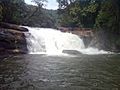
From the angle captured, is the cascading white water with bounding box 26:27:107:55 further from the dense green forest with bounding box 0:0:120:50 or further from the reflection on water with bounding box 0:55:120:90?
the reflection on water with bounding box 0:55:120:90

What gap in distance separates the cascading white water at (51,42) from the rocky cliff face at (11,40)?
3.68 feet

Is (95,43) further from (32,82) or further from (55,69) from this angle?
(32,82)

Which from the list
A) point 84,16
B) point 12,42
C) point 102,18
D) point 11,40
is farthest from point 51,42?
point 84,16

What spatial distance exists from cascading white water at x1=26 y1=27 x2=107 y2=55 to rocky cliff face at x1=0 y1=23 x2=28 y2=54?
112cm

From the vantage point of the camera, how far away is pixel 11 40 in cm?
2341

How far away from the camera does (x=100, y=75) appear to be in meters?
12.8

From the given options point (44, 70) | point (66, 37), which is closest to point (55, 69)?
point (44, 70)

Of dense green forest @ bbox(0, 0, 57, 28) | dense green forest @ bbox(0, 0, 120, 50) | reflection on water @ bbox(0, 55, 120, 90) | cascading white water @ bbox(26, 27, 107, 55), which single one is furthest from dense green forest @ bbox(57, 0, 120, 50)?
reflection on water @ bbox(0, 55, 120, 90)

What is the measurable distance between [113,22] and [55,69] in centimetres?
1562

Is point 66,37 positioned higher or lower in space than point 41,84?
higher

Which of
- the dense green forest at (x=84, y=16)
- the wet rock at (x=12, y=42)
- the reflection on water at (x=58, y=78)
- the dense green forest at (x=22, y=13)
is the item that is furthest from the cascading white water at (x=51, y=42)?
the reflection on water at (x=58, y=78)

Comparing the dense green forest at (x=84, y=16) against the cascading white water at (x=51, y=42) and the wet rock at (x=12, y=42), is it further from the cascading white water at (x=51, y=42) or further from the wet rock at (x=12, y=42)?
the wet rock at (x=12, y=42)

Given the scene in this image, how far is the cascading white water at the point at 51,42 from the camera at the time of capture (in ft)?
86.3

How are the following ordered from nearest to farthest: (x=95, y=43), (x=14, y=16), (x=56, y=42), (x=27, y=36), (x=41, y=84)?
(x=41, y=84) < (x=27, y=36) < (x=56, y=42) < (x=95, y=43) < (x=14, y=16)
